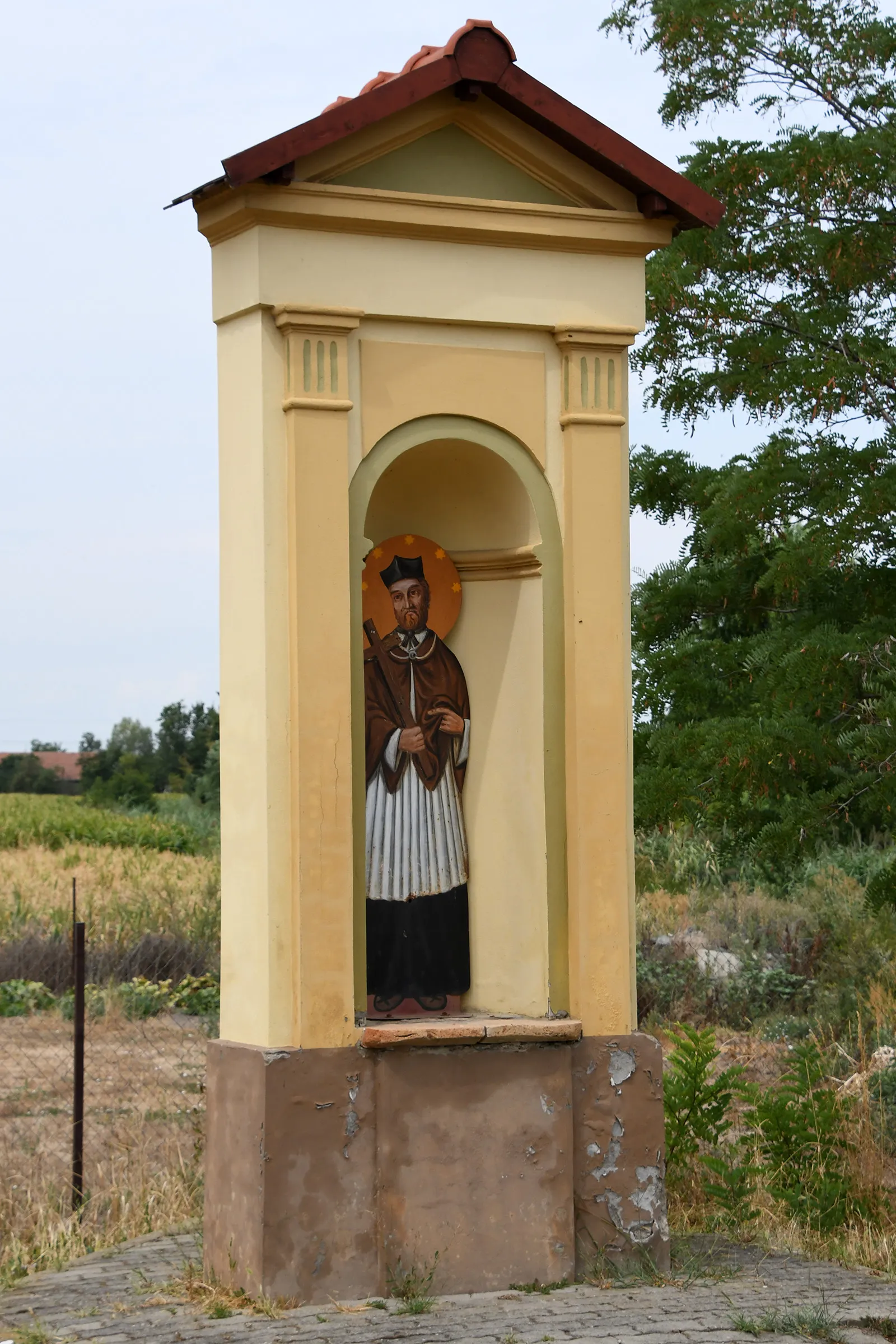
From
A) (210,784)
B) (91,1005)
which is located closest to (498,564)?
(91,1005)

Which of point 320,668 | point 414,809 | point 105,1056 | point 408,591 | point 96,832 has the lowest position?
point 105,1056

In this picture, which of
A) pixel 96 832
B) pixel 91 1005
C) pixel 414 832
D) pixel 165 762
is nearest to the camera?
pixel 414 832

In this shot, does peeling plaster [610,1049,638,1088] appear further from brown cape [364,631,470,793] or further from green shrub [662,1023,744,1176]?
brown cape [364,631,470,793]

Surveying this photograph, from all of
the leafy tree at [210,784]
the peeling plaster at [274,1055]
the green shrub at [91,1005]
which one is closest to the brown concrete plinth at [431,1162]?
the peeling plaster at [274,1055]

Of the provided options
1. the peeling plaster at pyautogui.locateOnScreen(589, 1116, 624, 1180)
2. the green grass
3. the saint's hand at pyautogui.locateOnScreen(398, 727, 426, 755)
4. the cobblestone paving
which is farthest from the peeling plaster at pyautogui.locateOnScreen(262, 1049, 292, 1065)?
the green grass

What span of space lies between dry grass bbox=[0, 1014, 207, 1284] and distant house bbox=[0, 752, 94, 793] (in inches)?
2055

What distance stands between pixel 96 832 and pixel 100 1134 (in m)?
16.3

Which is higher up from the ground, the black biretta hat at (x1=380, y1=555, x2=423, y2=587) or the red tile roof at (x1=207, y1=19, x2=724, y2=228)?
the red tile roof at (x1=207, y1=19, x2=724, y2=228)

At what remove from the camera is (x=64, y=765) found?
8181 cm

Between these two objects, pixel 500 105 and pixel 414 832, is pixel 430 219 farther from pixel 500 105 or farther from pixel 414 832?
pixel 414 832

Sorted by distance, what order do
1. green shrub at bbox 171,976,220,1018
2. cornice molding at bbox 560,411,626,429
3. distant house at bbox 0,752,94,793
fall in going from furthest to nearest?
distant house at bbox 0,752,94,793, green shrub at bbox 171,976,220,1018, cornice molding at bbox 560,411,626,429

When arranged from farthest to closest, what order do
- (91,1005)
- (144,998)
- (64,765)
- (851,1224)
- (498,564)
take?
(64,765) → (144,998) → (91,1005) → (851,1224) → (498,564)

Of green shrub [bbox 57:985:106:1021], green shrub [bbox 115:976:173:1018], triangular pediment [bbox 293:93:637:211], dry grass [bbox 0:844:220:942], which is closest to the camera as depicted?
triangular pediment [bbox 293:93:637:211]

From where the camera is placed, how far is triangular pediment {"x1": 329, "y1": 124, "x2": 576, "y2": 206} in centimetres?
689
